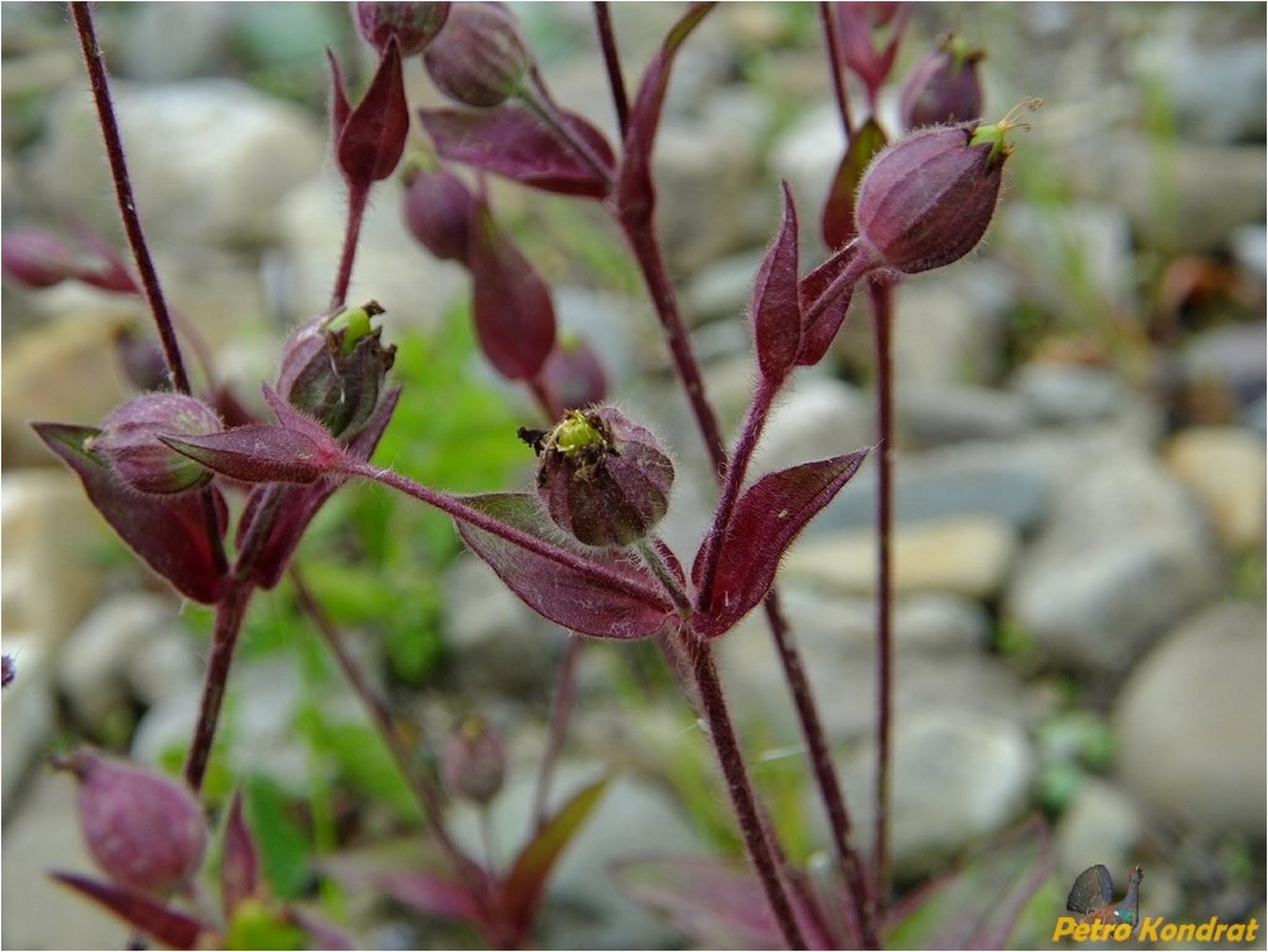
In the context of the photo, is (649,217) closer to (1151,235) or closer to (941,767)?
(941,767)

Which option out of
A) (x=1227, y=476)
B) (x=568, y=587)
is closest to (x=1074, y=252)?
(x=1227, y=476)

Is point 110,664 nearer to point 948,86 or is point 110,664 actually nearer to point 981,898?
point 981,898

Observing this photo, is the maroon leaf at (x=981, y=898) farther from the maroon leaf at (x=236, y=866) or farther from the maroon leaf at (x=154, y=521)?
the maroon leaf at (x=154, y=521)

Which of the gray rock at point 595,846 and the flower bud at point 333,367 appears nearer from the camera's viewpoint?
the flower bud at point 333,367

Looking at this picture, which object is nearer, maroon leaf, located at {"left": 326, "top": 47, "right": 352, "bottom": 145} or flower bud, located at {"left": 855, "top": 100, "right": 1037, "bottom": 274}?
flower bud, located at {"left": 855, "top": 100, "right": 1037, "bottom": 274}

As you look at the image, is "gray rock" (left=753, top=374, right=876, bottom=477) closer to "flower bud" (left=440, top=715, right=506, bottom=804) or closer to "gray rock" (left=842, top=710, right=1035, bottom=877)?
"gray rock" (left=842, top=710, right=1035, bottom=877)

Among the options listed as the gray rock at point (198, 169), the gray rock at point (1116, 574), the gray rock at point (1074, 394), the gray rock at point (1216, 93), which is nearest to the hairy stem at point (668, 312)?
the gray rock at point (1116, 574)

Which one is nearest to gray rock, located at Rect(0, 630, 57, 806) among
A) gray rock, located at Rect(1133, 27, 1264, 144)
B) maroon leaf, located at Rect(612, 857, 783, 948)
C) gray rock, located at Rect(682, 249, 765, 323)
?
maroon leaf, located at Rect(612, 857, 783, 948)
